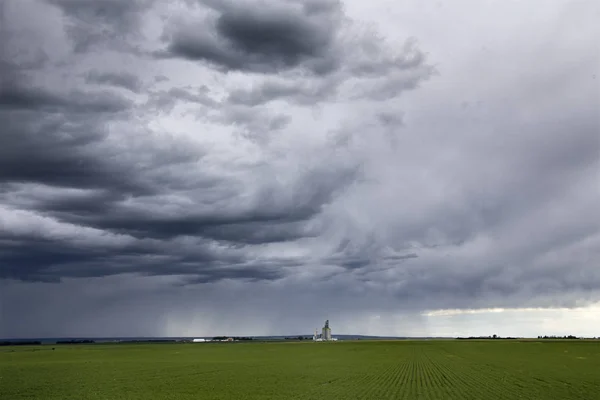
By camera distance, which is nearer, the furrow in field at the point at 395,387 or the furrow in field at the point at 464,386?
the furrow in field at the point at 464,386

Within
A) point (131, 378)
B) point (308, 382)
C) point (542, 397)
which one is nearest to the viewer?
point (542, 397)

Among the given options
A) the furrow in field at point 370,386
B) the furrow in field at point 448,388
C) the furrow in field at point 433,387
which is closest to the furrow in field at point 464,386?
the furrow in field at point 448,388

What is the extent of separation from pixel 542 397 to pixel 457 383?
1338cm

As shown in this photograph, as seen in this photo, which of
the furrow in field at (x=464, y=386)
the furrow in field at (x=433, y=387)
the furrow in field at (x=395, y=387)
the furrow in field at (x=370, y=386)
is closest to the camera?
the furrow in field at (x=433, y=387)

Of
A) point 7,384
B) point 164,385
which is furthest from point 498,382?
point 7,384

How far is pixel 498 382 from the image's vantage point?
6219cm

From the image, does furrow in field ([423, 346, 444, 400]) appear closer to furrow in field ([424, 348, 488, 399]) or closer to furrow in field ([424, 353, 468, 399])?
furrow in field ([424, 353, 468, 399])

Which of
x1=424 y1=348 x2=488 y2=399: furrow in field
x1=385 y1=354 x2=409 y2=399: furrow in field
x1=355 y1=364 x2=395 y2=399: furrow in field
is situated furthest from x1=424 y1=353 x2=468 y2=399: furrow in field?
x1=355 y1=364 x2=395 y2=399: furrow in field

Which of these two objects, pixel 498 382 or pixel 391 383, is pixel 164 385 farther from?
pixel 498 382

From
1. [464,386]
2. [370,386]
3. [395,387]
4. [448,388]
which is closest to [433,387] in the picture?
[448,388]

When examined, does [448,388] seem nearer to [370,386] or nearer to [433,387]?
[433,387]

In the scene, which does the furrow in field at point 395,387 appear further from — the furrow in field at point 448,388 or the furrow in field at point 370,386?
the furrow in field at point 448,388

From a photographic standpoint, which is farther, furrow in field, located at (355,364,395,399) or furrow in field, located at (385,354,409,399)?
furrow in field, located at (355,364,395,399)

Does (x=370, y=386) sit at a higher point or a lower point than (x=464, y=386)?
lower
